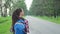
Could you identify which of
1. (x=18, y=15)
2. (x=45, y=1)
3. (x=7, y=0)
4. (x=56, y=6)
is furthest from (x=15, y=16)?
(x=45, y=1)

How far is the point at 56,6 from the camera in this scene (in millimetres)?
56500

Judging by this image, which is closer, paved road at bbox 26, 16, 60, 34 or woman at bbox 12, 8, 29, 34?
woman at bbox 12, 8, 29, 34

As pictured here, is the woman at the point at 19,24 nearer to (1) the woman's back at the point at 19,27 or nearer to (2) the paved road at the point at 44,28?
(1) the woman's back at the point at 19,27

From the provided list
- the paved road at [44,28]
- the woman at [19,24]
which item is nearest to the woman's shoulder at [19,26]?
the woman at [19,24]

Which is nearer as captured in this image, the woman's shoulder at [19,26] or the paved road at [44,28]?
the woman's shoulder at [19,26]

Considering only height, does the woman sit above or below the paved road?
above

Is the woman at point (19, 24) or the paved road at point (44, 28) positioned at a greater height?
the woman at point (19, 24)

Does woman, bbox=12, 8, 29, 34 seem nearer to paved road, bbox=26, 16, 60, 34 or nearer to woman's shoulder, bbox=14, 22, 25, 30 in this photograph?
woman's shoulder, bbox=14, 22, 25, 30

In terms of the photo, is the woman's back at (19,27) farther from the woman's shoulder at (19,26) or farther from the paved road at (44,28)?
the paved road at (44,28)

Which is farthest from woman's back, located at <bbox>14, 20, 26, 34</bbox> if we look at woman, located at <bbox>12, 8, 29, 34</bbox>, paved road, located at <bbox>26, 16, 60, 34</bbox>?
paved road, located at <bbox>26, 16, 60, 34</bbox>

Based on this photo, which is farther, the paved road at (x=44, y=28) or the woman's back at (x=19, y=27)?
the paved road at (x=44, y=28)

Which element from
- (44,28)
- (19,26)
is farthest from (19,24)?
(44,28)

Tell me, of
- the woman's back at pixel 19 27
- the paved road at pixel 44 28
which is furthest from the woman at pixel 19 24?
the paved road at pixel 44 28

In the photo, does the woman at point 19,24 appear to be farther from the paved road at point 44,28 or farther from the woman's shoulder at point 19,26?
the paved road at point 44,28
